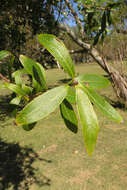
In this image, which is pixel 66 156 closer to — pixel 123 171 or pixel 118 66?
pixel 123 171

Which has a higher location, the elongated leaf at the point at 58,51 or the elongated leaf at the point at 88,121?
the elongated leaf at the point at 58,51

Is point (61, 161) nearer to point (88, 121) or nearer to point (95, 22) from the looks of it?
point (95, 22)

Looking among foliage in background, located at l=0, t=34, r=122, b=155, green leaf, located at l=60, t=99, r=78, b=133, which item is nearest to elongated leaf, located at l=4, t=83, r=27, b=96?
foliage in background, located at l=0, t=34, r=122, b=155

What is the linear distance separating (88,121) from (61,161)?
291cm

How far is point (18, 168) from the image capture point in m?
2.96

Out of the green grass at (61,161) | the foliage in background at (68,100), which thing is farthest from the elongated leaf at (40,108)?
the green grass at (61,161)

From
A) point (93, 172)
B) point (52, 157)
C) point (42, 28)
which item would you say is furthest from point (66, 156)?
point (42, 28)

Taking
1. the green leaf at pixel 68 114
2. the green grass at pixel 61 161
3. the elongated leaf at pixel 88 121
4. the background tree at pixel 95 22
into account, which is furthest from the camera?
the green grass at pixel 61 161

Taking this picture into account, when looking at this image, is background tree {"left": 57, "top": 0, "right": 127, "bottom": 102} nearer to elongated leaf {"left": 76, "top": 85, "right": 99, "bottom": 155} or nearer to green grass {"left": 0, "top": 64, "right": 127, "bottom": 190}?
elongated leaf {"left": 76, "top": 85, "right": 99, "bottom": 155}

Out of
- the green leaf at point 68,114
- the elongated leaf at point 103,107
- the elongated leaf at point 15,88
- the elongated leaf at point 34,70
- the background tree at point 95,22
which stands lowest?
the green leaf at point 68,114

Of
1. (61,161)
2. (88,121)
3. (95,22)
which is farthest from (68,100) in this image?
(61,161)

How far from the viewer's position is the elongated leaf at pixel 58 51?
412 millimetres

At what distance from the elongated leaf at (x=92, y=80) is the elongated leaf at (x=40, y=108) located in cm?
9

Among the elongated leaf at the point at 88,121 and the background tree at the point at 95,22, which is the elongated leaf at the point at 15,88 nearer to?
Answer: the elongated leaf at the point at 88,121
